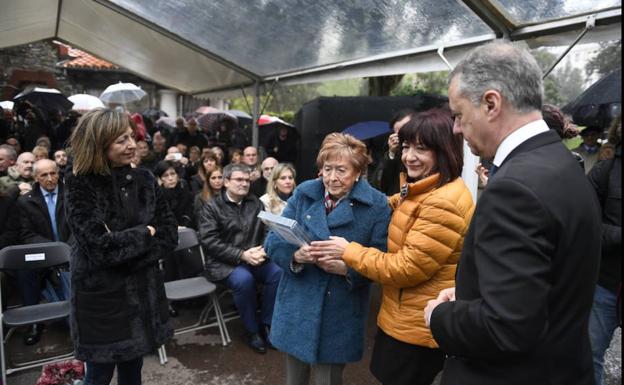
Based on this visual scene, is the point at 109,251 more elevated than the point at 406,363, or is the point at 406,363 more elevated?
the point at 109,251

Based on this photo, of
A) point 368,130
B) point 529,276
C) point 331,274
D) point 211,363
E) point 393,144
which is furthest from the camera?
point 368,130

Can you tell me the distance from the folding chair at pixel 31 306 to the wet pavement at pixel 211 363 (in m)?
0.15

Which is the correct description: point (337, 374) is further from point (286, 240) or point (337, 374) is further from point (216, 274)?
point (216, 274)

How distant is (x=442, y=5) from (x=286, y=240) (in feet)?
8.29

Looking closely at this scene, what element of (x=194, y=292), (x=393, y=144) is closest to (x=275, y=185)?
(x=393, y=144)

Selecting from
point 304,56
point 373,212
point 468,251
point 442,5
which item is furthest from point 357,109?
point 468,251

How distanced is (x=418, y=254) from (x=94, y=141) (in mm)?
1608

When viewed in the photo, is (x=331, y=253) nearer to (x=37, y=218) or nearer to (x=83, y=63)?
(x=37, y=218)

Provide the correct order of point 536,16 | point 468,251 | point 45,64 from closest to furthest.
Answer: point 468,251 → point 536,16 → point 45,64

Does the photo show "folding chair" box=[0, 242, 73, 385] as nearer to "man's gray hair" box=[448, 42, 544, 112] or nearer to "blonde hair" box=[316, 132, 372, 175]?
"blonde hair" box=[316, 132, 372, 175]

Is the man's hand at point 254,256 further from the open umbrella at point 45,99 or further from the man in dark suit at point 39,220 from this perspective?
the open umbrella at point 45,99

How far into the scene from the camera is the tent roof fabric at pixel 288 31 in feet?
10.3

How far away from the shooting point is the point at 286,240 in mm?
2135

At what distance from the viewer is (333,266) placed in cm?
198
